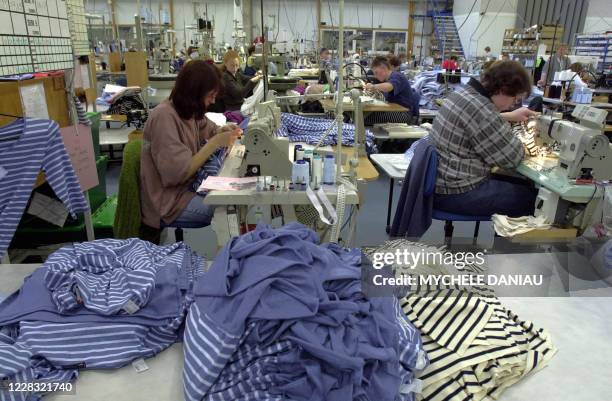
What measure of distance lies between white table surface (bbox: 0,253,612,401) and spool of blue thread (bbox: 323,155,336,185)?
76 cm

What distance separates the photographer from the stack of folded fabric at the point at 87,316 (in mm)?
1100

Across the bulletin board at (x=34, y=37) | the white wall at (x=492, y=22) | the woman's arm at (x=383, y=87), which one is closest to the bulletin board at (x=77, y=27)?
the bulletin board at (x=34, y=37)

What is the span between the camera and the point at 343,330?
1.05m

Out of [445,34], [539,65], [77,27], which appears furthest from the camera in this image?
[445,34]

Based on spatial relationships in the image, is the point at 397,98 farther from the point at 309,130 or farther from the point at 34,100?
the point at 34,100

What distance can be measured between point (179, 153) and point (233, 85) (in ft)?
9.47

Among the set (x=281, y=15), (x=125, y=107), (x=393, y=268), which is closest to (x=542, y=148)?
(x=393, y=268)

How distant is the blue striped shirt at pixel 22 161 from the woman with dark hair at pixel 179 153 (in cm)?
Answer: 42

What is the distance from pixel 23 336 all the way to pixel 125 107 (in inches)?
163

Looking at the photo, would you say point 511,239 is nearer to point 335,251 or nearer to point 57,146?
point 335,251

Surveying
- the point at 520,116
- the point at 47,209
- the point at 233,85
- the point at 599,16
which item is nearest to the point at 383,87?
the point at 233,85

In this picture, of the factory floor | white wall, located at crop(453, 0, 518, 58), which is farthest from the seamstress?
white wall, located at crop(453, 0, 518, 58)

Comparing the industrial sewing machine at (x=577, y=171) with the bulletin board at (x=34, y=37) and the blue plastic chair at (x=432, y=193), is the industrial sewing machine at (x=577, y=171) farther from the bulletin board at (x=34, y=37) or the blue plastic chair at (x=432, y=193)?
the bulletin board at (x=34, y=37)

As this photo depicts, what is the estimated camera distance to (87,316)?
1188mm
